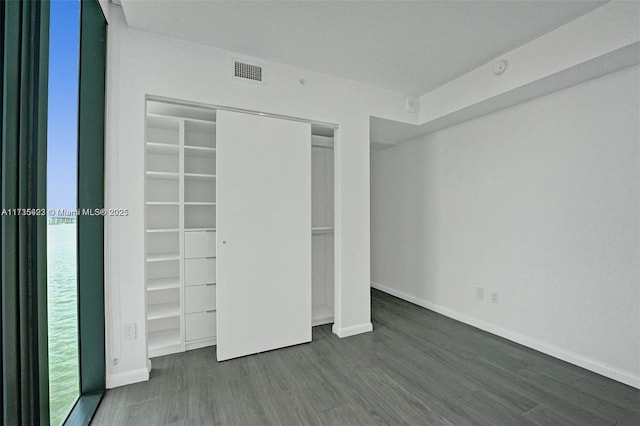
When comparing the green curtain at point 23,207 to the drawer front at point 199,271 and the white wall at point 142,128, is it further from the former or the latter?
the drawer front at point 199,271

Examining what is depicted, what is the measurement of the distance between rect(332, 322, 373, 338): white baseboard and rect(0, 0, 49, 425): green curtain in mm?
2311

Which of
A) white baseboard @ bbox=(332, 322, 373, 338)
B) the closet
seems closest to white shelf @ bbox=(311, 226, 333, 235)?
the closet

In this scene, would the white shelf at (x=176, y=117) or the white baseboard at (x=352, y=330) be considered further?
the white baseboard at (x=352, y=330)

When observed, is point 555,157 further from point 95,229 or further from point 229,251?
Answer: point 95,229

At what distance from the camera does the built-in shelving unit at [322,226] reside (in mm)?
3456

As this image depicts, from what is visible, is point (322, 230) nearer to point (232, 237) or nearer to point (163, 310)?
point (232, 237)

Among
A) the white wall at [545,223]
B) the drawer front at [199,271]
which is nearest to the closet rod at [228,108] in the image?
the drawer front at [199,271]

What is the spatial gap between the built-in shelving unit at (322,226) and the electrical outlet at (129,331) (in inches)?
73.9

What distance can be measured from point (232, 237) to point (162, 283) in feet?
3.02

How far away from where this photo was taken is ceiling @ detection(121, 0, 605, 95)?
1.99 metres

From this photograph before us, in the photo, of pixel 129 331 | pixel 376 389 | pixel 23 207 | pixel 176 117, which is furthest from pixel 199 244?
pixel 376 389

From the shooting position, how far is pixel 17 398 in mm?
1021

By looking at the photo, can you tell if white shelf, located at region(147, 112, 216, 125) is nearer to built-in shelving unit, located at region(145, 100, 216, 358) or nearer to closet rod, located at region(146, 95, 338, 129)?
built-in shelving unit, located at region(145, 100, 216, 358)

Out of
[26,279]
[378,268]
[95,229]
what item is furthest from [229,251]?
[378,268]
